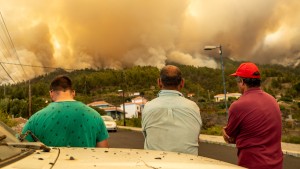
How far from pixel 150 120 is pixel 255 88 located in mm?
1009

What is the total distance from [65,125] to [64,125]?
12 mm

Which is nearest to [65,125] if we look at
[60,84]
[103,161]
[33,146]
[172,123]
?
[60,84]

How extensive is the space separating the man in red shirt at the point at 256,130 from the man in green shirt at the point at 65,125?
1.18 meters

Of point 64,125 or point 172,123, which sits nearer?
point 172,123

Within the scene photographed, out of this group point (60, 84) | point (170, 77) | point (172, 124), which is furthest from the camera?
point (60, 84)

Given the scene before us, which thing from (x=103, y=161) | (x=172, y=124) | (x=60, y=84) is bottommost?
(x=103, y=161)

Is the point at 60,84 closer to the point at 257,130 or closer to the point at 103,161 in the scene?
the point at 257,130

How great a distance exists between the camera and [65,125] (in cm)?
365

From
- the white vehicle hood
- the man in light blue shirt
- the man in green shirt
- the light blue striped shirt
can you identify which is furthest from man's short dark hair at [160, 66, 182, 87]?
the white vehicle hood

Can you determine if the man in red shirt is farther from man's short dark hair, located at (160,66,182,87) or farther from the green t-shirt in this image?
the green t-shirt

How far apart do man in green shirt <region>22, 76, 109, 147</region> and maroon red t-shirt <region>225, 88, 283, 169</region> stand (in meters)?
1.20

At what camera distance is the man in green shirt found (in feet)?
11.9

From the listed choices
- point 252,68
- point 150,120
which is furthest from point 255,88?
point 150,120

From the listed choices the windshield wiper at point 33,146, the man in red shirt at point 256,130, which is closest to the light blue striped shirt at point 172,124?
the man in red shirt at point 256,130
